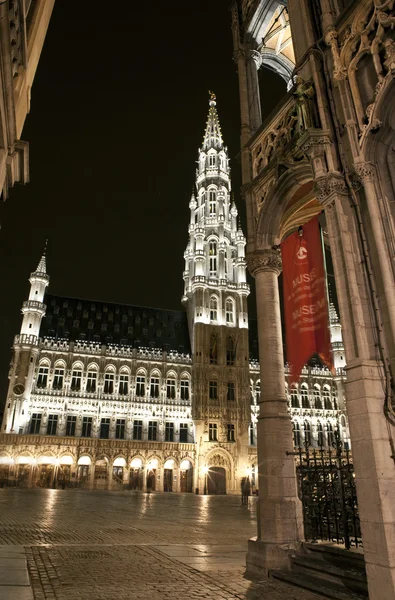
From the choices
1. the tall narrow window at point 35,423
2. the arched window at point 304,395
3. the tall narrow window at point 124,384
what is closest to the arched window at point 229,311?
the arched window at point 304,395

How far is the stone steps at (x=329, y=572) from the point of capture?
6.79 metres

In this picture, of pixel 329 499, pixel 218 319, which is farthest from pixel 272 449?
pixel 218 319

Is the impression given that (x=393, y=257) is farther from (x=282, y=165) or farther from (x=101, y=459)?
(x=101, y=459)

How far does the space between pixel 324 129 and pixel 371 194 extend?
215 centimetres

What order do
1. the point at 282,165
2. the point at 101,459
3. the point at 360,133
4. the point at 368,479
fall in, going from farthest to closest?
the point at 101,459
the point at 282,165
the point at 360,133
the point at 368,479

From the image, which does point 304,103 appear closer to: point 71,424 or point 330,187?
point 330,187

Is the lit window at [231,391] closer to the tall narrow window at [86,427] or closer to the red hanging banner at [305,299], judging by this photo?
the tall narrow window at [86,427]

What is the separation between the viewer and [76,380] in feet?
174

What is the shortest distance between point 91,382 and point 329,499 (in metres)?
47.6

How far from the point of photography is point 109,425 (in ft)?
170

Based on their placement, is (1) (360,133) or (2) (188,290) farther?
(2) (188,290)

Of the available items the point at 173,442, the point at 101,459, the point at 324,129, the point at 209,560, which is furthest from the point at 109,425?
the point at 324,129

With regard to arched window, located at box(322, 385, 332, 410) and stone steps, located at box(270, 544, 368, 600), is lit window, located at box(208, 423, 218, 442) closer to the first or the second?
arched window, located at box(322, 385, 332, 410)

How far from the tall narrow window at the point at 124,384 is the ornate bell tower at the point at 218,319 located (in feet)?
28.1
